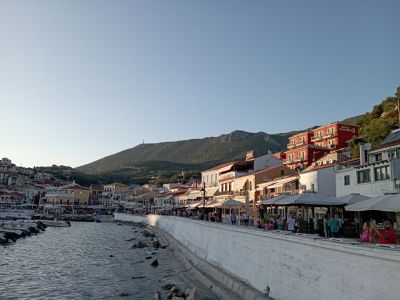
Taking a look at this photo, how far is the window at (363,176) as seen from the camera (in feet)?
100

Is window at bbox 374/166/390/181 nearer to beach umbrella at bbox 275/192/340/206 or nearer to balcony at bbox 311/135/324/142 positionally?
beach umbrella at bbox 275/192/340/206

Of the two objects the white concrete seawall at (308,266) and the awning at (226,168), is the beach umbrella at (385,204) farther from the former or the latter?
the awning at (226,168)

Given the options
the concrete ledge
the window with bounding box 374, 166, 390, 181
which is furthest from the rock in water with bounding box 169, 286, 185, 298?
the window with bounding box 374, 166, 390, 181

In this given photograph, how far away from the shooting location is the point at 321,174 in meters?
41.6

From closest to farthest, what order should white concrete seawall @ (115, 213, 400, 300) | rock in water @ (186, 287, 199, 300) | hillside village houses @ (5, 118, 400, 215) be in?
white concrete seawall @ (115, 213, 400, 300), rock in water @ (186, 287, 199, 300), hillside village houses @ (5, 118, 400, 215)

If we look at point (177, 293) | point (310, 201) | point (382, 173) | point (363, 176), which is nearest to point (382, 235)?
point (177, 293)

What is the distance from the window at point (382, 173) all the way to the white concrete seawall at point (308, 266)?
15.3m

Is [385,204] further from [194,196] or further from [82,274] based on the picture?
[194,196]

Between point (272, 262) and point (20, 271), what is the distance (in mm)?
19237

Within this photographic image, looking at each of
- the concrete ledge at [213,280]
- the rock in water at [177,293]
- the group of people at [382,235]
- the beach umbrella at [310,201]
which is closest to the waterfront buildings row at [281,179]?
the beach umbrella at [310,201]

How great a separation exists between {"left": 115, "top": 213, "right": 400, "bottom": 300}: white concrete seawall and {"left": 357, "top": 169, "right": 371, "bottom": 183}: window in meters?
16.9

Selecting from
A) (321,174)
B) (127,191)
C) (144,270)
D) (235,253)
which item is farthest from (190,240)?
(127,191)

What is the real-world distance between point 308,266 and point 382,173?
2115cm

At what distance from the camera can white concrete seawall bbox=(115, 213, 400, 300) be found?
7.43 meters
